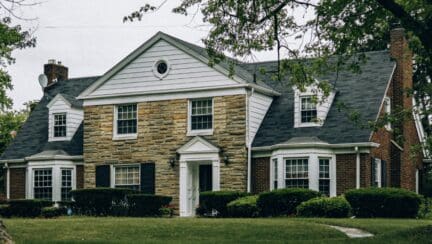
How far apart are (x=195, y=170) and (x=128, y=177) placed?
3.12m

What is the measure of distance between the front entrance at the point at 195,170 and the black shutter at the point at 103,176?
372cm

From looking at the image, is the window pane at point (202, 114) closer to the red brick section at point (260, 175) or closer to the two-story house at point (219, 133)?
the two-story house at point (219, 133)

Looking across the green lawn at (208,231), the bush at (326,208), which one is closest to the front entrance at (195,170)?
the bush at (326,208)

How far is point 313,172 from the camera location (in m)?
32.9

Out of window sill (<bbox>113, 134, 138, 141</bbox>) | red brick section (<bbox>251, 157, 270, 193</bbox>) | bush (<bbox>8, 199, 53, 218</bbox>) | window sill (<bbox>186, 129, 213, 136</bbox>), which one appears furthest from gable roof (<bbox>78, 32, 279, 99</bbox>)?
bush (<bbox>8, 199, 53, 218</bbox>)

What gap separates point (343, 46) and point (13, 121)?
40.9 meters

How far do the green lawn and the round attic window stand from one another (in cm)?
1160

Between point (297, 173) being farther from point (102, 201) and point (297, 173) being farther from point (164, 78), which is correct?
point (102, 201)

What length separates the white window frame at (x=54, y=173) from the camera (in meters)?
Result: 39.0

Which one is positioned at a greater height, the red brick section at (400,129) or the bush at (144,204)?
the red brick section at (400,129)

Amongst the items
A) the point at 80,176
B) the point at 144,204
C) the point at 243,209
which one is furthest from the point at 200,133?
the point at 80,176

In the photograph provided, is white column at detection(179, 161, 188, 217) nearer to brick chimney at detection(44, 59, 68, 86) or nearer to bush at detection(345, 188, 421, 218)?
bush at detection(345, 188, 421, 218)

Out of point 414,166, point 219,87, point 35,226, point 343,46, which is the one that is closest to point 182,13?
point 343,46

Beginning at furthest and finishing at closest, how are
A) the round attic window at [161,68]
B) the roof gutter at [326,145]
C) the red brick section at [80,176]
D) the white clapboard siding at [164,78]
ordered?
the red brick section at [80,176] < the round attic window at [161,68] < the white clapboard siding at [164,78] < the roof gutter at [326,145]
